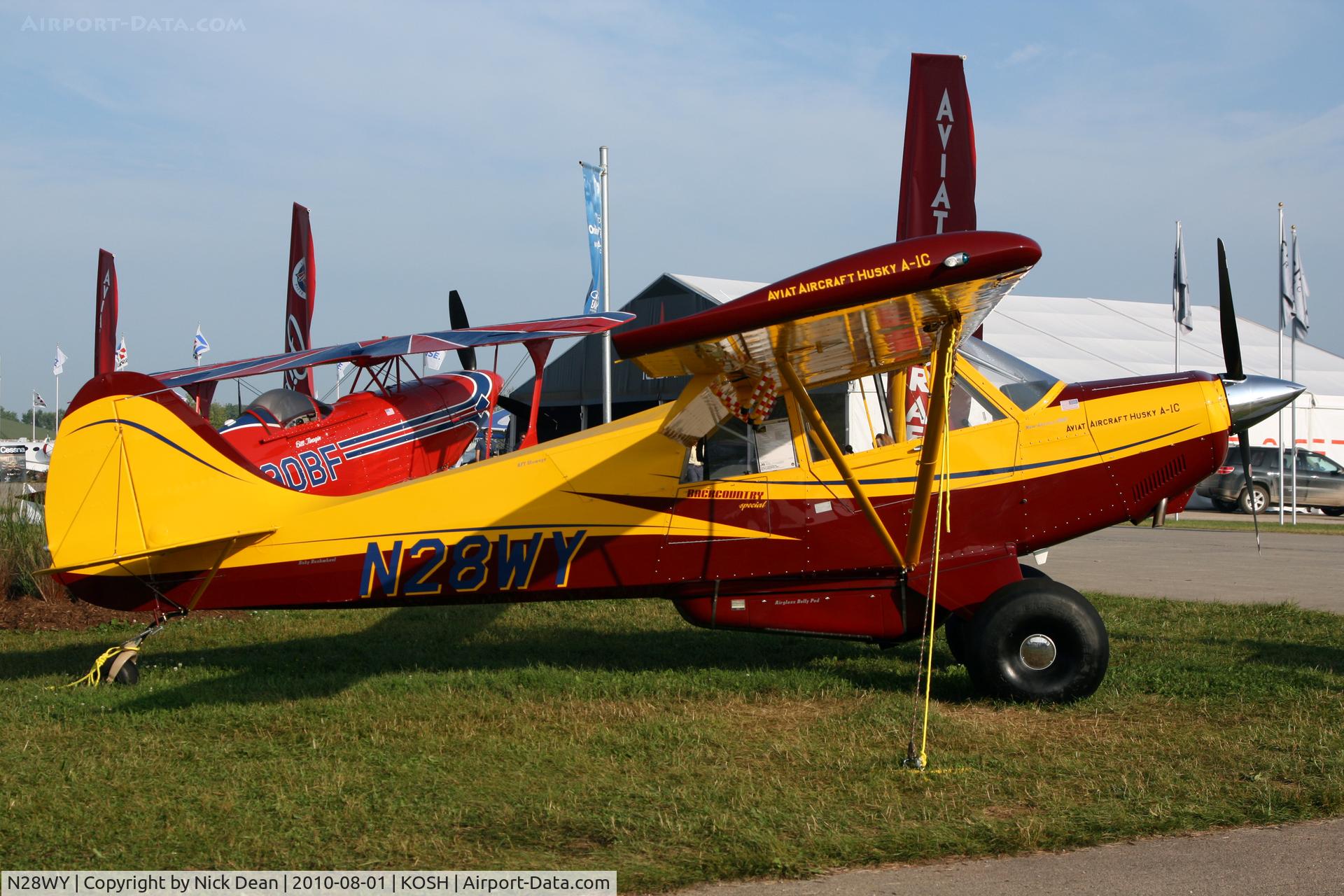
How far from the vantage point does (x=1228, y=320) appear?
7703mm

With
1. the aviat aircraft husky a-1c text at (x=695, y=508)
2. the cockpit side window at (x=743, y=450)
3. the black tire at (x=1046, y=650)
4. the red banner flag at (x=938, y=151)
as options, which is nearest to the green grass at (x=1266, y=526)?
the red banner flag at (x=938, y=151)

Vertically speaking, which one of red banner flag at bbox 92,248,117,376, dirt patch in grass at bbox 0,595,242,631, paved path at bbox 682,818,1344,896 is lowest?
paved path at bbox 682,818,1344,896

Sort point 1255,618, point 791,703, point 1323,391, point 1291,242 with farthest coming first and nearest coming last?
point 1323,391 → point 1291,242 → point 1255,618 → point 791,703

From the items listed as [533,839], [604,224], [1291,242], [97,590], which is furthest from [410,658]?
[1291,242]

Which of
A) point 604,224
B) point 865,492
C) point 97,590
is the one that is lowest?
point 97,590

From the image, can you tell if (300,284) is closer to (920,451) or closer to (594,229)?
(594,229)

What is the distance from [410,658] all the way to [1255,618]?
744 cm

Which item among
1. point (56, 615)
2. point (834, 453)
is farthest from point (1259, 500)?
point (56, 615)

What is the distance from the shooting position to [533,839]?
4.84 meters

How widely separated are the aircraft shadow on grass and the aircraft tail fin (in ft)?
3.59

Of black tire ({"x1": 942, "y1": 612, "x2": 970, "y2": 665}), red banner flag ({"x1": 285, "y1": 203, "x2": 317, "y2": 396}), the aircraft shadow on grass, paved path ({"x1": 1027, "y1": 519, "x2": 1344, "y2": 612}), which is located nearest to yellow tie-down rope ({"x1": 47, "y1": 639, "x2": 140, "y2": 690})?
the aircraft shadow on grass

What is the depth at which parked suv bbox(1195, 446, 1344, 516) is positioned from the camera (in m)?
27.8

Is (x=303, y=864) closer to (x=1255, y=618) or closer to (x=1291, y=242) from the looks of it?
(x=1255, y=618)

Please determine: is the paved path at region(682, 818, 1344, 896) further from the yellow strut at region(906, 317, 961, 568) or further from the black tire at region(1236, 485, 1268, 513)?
the black tire at region(1236, 485, 1268, 513)
